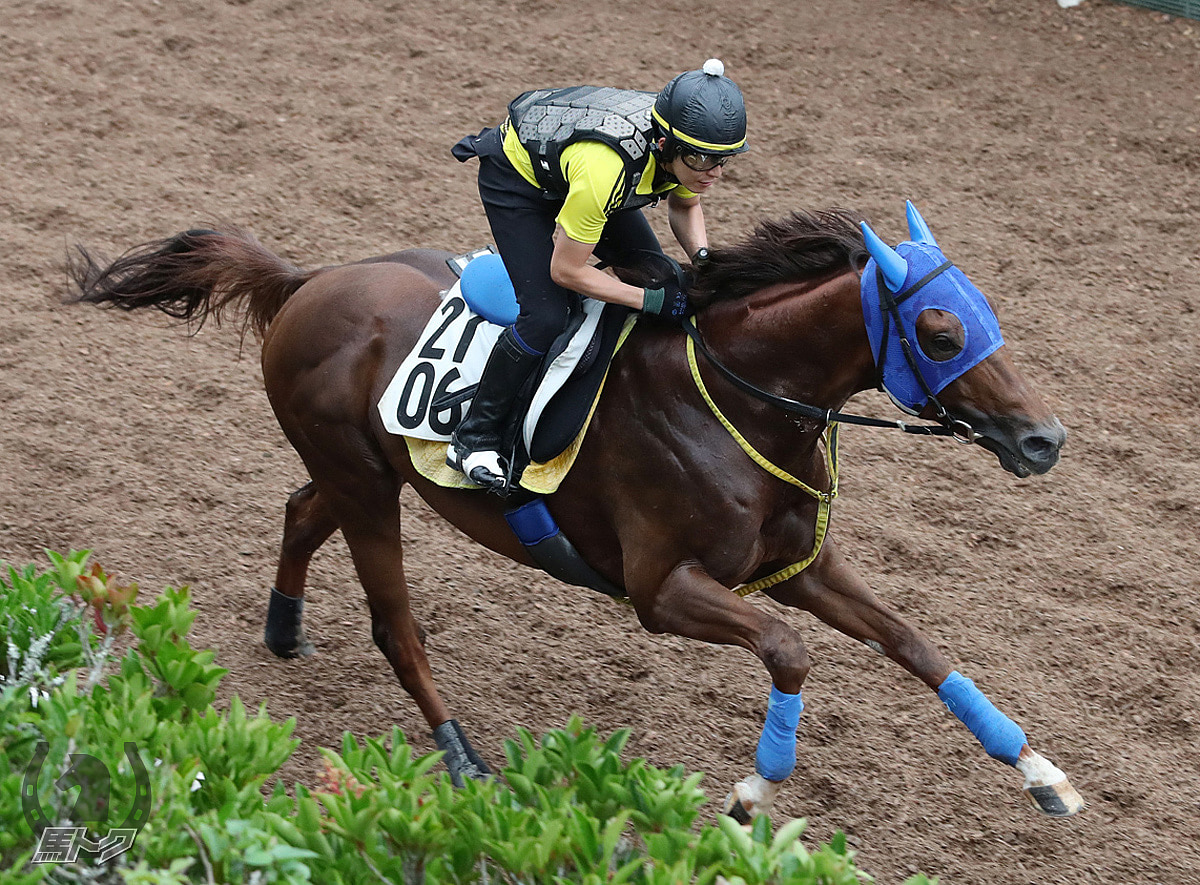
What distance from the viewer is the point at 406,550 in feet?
18.9

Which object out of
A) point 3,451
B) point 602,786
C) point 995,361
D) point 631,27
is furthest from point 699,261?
point 631,27

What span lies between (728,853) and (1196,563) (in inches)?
141

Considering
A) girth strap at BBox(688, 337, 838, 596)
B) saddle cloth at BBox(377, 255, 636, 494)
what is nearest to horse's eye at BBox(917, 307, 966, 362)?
girth strap at BBox(688, 337, 838, 596)

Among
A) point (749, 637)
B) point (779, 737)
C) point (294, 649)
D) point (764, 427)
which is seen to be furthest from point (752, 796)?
point (294, 649)

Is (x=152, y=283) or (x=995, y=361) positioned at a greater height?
(x=995, y=361)

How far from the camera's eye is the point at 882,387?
381 centimetres

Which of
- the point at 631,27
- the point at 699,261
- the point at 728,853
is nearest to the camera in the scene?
the point at 728,853

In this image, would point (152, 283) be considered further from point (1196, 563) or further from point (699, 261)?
point (1196, 563)

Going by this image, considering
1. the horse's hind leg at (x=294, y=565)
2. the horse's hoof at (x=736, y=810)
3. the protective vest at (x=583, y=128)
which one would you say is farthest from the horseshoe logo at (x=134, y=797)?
the horse's hind leg at (x=294, y=565)

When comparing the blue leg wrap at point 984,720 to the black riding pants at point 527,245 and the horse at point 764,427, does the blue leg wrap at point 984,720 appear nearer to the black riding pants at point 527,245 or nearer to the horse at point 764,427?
the horse at point 764,427

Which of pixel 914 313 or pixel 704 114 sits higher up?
pixel 704 114

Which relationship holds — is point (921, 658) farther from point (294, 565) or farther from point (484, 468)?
point (294, 565)

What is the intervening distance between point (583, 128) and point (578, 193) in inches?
8.2

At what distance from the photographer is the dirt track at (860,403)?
4.77 metres
